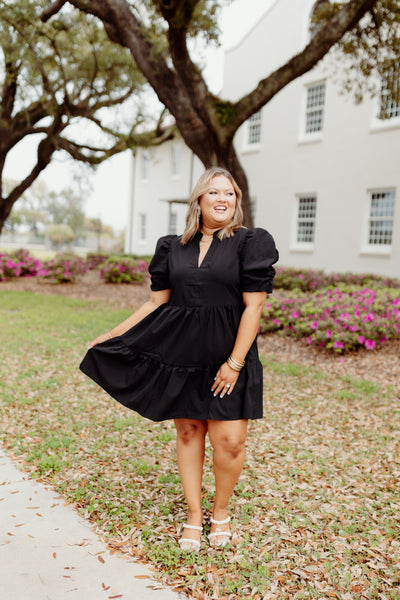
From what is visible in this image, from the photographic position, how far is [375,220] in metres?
16.6

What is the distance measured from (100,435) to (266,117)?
17.9 metres

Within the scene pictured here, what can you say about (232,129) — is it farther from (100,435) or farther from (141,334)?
(141,334)

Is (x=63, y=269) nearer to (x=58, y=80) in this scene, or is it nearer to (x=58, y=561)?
(x=58, y=80)

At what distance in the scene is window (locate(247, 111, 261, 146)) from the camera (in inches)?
824

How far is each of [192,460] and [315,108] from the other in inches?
702

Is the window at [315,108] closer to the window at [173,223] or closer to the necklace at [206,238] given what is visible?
the window at [173,223]

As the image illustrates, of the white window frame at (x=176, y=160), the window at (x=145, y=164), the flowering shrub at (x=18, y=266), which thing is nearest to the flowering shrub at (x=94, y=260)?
the flowering shrub at (x=18, y=266)

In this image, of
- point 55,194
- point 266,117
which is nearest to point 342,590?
point 266,117

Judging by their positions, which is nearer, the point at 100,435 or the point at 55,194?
the point at 100,435

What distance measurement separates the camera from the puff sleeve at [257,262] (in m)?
2.76

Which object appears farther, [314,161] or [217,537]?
[314,161]

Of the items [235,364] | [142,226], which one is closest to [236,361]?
[235,364]

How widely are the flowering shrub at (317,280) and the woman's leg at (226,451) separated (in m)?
11.8

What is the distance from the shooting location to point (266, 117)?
797 inches
